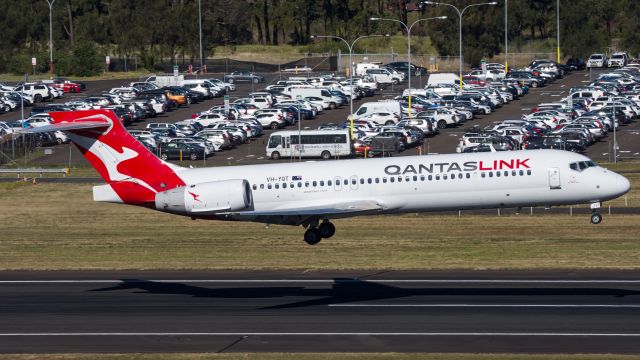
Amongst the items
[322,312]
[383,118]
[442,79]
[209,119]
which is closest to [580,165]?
[322,312]

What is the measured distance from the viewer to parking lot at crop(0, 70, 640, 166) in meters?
111

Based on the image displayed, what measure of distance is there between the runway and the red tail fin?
393cm

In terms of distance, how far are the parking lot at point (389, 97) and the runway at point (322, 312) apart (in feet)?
182

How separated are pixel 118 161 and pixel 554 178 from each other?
796 inches

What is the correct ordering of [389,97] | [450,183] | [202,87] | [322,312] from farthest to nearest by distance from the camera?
[202,87]
[389,97]
[450,183]
[322,312]

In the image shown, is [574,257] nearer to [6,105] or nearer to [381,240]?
[381,240]

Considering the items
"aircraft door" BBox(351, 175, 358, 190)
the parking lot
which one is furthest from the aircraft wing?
the parking lot

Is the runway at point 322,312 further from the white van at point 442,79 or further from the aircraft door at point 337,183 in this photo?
the white van at point 442,79

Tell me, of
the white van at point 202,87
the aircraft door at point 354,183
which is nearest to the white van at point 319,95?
the white van at point 202,87

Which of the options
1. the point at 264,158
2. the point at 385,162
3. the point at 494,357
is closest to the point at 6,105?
the point at 264,158

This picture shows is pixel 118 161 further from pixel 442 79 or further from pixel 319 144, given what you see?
Answer: pixel 442 79

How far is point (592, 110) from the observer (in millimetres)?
129375

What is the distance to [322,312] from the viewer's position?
45.0 metres

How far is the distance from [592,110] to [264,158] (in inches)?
1538
